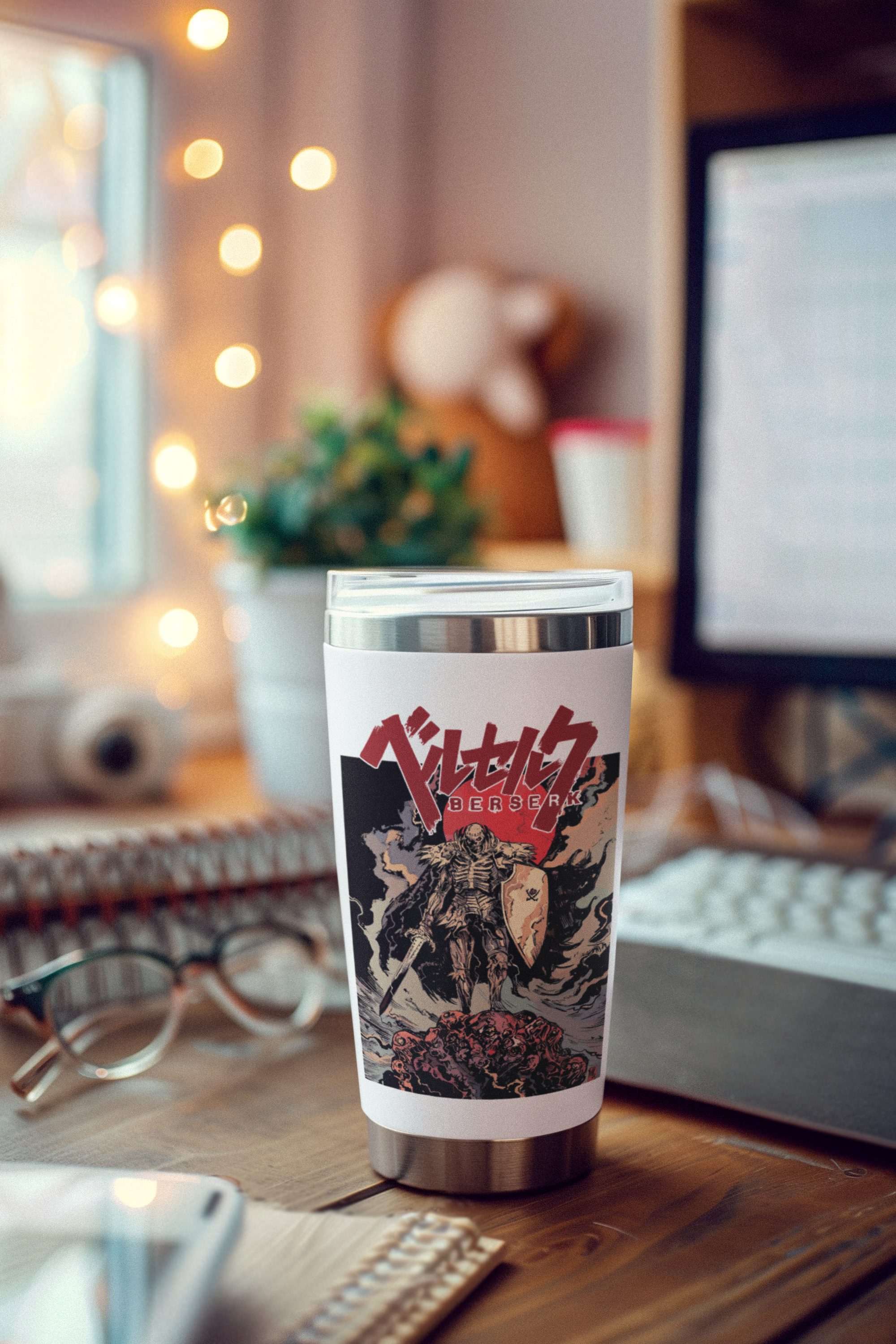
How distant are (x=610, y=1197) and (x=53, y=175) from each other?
1154mm

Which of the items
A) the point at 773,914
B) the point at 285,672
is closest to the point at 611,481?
the point at 285,672

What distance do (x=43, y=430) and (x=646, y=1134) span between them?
105cm

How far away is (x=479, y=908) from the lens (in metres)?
0.28

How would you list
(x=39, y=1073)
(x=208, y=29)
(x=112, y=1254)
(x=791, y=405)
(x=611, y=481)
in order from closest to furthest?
1. (x=112, y=1254)
2. (x=39, y=1073)
3. (x=791, y=405)
4. (x=611, y=481)
5. (x=208, y=29)

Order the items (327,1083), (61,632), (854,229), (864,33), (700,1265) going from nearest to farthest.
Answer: (700,1265)
(327,1083)
(854,229)
(864,33)
(61,632)

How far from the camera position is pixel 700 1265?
26 centimetres

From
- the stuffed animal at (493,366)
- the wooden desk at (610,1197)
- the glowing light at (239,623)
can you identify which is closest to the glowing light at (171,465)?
the stuffed animal at (493,366)

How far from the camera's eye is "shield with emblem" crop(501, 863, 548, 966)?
0.28 metres

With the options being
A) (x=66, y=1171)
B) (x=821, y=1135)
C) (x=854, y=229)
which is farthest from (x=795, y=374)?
(x=66, y=1171)

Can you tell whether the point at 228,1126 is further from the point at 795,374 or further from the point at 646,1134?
the point at 795,374

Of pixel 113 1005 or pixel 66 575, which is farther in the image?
pixel 66 575

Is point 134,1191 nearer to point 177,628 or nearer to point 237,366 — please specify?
point 177,628

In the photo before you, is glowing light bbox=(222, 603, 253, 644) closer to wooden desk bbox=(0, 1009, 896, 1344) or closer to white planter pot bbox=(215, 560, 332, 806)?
white planter pot bbox=(215, 560, 332, 806)

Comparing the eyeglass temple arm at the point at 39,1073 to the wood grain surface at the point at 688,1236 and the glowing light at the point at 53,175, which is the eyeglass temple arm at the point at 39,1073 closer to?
the wood grain surface at the point at 688,1236
